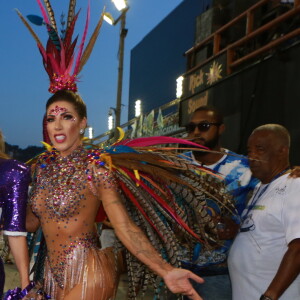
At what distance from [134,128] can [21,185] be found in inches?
415

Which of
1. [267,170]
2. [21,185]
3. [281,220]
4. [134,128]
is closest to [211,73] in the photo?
[267,170]

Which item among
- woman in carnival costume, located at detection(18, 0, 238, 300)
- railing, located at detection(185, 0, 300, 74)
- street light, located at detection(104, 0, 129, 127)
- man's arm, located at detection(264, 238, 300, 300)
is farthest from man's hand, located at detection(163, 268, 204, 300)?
street light, located at detection(104, 0, 129, 127)

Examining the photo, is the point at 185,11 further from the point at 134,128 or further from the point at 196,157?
the point at 196,157

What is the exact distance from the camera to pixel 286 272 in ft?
8.22

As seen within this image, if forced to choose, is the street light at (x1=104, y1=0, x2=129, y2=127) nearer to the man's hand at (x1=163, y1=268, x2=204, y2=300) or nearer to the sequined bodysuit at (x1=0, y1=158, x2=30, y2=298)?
the sequined bodysuit at (x1=0, y1=158, x2=30, y2=298)

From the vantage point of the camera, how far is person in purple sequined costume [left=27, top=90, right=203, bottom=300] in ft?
8.12

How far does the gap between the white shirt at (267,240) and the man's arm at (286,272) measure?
7 centimetres

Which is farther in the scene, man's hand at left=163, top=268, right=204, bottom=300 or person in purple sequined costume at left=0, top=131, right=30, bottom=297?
person in purple sequined costume at left=0, top=131, right=30, bottom=297

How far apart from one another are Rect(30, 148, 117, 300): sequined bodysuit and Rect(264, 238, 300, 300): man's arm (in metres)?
0.90

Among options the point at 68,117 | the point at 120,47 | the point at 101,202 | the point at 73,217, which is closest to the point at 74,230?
the point at 73,217

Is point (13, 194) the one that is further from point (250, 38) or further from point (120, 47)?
point (120, 47)

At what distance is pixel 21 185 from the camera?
251 cm

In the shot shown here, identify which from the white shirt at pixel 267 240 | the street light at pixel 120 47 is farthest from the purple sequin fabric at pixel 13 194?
the street light at pixel 120 47

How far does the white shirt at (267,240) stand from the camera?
8.72ft
